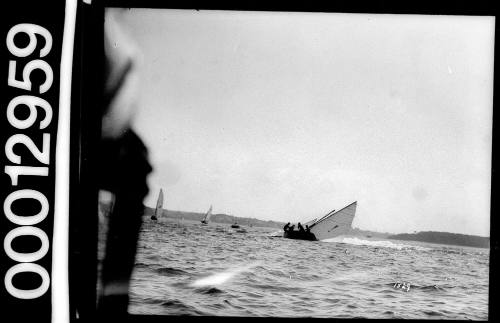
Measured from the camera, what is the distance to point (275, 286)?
16.0 feet

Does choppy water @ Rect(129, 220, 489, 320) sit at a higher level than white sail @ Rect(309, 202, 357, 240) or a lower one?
lower

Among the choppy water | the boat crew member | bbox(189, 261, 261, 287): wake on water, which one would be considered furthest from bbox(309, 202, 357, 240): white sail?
the boat crew member

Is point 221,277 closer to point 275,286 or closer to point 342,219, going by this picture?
point 275,286

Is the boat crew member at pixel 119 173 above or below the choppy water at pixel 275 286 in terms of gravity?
above

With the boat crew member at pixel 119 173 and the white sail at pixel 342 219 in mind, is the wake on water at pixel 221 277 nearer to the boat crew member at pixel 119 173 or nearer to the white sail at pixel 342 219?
the white sail at pixel 342 219

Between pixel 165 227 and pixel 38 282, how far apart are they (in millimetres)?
2589

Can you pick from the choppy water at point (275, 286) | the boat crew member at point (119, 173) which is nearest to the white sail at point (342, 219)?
the choppy water at point (275, 286)

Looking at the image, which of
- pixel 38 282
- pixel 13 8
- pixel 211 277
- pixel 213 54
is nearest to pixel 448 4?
pixel 213 54

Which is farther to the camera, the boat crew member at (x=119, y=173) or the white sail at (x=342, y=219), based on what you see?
the white sail at (x=342, y=219)

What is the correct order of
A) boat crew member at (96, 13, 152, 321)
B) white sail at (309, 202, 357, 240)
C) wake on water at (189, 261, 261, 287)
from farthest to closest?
1. white sail at (309, 202, 357, 240)
2. wake on water at (189, 261, 261, 287)
3. boat crew member at (96, 13, 152, 321)

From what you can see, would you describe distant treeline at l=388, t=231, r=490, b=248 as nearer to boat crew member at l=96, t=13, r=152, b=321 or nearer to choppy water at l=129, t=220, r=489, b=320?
choppy water at l=129, t=220, r=489, b=320

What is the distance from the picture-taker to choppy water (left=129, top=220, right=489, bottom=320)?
12.4 ft

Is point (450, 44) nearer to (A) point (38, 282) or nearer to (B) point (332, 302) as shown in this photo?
(B) point (332, 302)

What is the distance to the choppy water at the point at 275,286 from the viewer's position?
3772 mm
